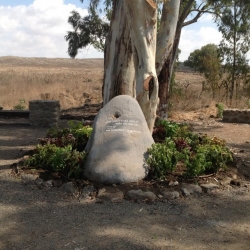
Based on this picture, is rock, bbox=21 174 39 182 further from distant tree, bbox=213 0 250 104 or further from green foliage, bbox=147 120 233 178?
distant tree, bbox=213 0 250 104

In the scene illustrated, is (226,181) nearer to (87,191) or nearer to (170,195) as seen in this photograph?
(170,195)

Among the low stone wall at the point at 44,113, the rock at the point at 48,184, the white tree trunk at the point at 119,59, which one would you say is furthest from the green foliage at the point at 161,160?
the low stone wall at the point at 44,113

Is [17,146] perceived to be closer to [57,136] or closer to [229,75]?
[57,136]

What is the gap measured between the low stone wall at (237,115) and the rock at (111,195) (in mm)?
8016

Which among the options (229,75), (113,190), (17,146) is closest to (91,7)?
(229,75)

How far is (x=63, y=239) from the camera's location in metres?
4.43

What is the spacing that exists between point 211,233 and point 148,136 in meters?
2.19

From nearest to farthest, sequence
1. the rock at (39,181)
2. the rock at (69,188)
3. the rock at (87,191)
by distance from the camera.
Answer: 1. the rock at (87,191)
2. the rock at (69,188)
3. the rock at (39,181)

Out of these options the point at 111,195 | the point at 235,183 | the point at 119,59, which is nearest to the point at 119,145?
the point at 111,195

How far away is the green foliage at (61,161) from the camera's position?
6.18 m

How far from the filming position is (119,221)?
4.92 metres

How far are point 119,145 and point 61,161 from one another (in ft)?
2.64

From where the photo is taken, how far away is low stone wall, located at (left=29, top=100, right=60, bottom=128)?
11.5 m

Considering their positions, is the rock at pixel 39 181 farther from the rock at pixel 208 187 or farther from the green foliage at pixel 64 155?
the rock at pixel 208 187
